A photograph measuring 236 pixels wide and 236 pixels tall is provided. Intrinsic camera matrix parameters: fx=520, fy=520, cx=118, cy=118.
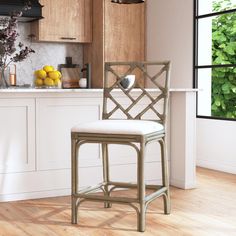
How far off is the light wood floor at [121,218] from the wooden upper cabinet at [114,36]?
2317mm

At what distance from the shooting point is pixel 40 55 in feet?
19.7

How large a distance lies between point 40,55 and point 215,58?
199cm

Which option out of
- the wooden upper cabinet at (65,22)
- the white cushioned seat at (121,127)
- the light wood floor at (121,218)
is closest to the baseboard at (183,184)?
the light wood floor at (121,218)

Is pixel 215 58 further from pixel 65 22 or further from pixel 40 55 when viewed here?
pixel 40 55

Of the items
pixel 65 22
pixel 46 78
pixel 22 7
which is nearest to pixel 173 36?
pixel 65 22

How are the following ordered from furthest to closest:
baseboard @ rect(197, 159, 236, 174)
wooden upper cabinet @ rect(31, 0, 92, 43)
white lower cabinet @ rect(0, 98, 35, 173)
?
wooden upper cabinet @ rect(31, 0, 92, 43) < baseboard @ rect(197, 159, 236, 174) < white lower cabinet @ rect(0, 98, 35, 173)

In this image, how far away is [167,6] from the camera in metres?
5.81

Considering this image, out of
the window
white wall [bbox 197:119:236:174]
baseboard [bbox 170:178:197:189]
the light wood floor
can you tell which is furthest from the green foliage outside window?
the light wood floor

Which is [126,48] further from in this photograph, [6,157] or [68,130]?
[6,157]

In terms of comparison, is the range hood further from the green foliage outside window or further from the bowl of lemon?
the green foliage outside window

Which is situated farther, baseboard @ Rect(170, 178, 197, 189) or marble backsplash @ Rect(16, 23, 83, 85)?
marble backsplash @ Rect(16, 23, 83, 85)

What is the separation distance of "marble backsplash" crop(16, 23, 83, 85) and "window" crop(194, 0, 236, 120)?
1536mm

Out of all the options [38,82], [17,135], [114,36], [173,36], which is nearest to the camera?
[17,135]

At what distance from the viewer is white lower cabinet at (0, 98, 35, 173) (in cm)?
373
